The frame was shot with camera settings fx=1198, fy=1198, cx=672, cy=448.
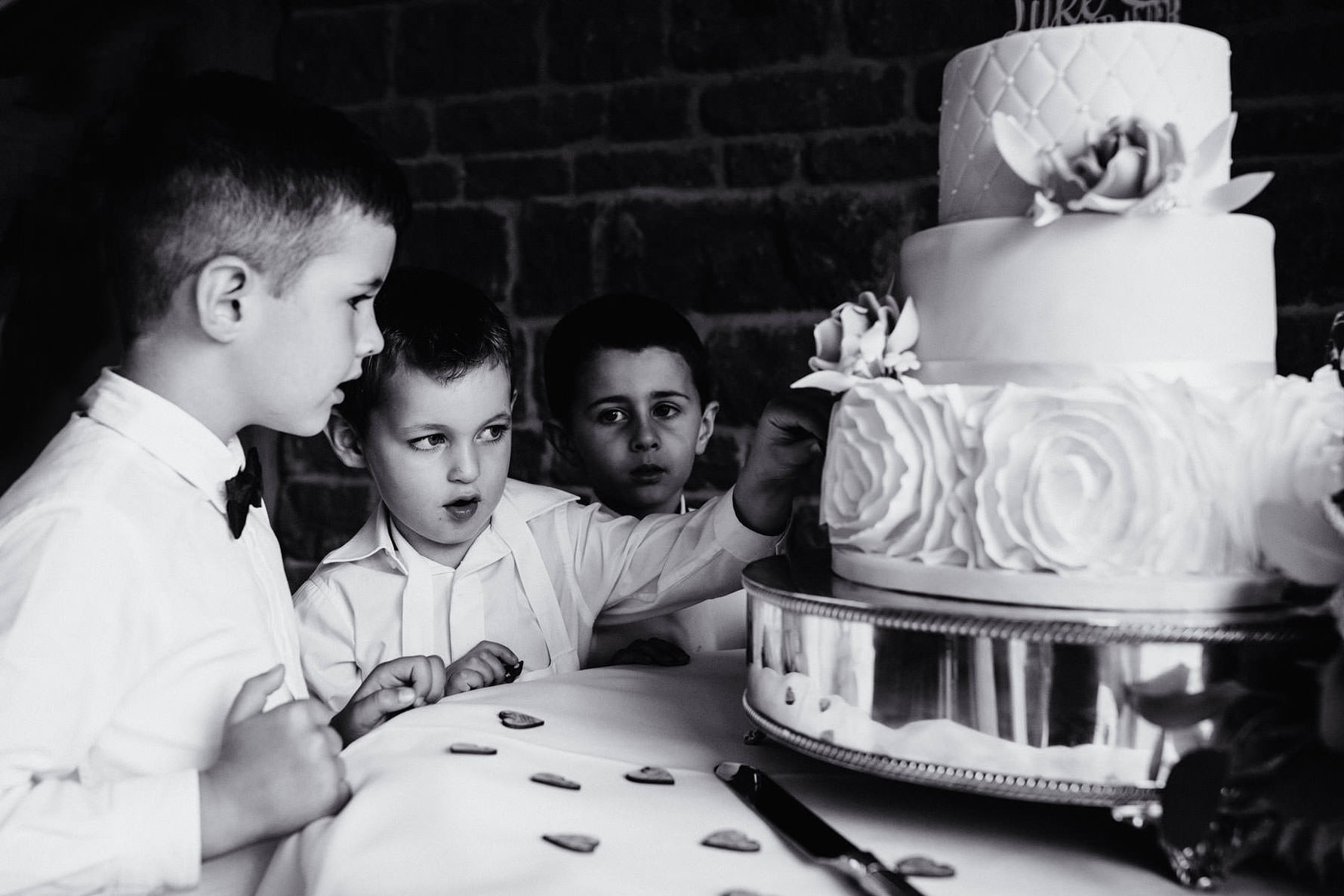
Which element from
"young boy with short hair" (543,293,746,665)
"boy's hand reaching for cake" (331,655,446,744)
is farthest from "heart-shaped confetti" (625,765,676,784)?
"young boy with short hair" (543,293,746,665)

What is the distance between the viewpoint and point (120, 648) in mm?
1104

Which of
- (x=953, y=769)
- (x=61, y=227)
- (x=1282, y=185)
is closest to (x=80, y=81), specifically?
(x=61, y=227)

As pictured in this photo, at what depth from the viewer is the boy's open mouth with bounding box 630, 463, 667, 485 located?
94.9 inches

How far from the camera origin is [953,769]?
912 mm

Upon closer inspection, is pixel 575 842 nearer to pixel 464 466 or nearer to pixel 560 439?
pixel 464 466

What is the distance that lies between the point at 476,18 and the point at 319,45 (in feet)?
1.99

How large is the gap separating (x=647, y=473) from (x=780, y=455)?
2.85ft

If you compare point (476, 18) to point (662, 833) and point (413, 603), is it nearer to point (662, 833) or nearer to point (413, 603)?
point (413, 603)

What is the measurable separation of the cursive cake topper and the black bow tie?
37.7 inches

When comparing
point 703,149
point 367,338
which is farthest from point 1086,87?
point 703,149

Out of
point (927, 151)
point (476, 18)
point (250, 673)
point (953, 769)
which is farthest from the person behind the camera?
point (476, 18)

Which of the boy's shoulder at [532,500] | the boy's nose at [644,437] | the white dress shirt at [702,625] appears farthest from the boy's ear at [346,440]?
the boy's nose at [644,437]

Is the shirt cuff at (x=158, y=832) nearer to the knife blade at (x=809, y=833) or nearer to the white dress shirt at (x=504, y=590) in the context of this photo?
the knife blade at (x=809, y=833)

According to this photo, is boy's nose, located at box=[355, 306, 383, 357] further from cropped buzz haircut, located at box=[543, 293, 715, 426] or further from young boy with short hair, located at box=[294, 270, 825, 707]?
cropped buzz haircut, located at box=[543, 293, 715, 426]
